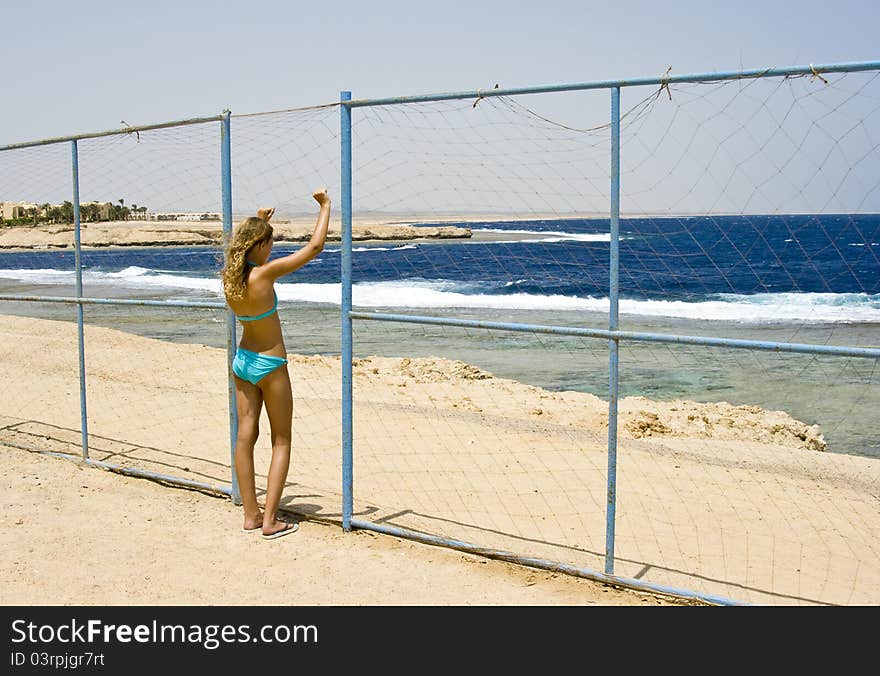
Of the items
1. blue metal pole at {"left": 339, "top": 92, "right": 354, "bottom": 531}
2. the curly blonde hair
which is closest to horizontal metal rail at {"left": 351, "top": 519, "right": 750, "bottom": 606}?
blue metal pole at {"left": 339, "top": 92, "right": 354, "bottom": 531}

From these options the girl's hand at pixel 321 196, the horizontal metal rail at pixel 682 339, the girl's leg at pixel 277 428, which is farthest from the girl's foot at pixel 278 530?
the girl's hand at pixel 321 196

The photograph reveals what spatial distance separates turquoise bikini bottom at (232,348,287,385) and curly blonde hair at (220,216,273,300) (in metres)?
0.38

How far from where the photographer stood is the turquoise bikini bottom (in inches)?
206

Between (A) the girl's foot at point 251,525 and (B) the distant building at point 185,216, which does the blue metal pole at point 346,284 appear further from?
(B) the distant building at point 185,216

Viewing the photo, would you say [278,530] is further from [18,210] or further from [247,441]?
[18,210]

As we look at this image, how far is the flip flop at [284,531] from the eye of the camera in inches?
216

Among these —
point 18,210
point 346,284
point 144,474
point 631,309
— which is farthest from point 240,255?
point 631,309

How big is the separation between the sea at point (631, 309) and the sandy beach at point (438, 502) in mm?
1685

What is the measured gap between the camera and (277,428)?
5.38 metres

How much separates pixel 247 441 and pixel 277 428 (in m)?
0.25

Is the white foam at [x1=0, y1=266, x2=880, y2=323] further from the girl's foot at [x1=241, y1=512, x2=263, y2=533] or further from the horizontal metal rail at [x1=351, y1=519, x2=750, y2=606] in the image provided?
the girl's foot at [x1=241, y1=512, x2=263, y2=533]

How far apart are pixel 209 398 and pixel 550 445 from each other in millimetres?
4155

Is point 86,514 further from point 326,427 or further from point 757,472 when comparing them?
point 757,472

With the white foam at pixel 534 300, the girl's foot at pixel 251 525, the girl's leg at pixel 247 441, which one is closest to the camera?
the girl's leg at pixel 247 441
